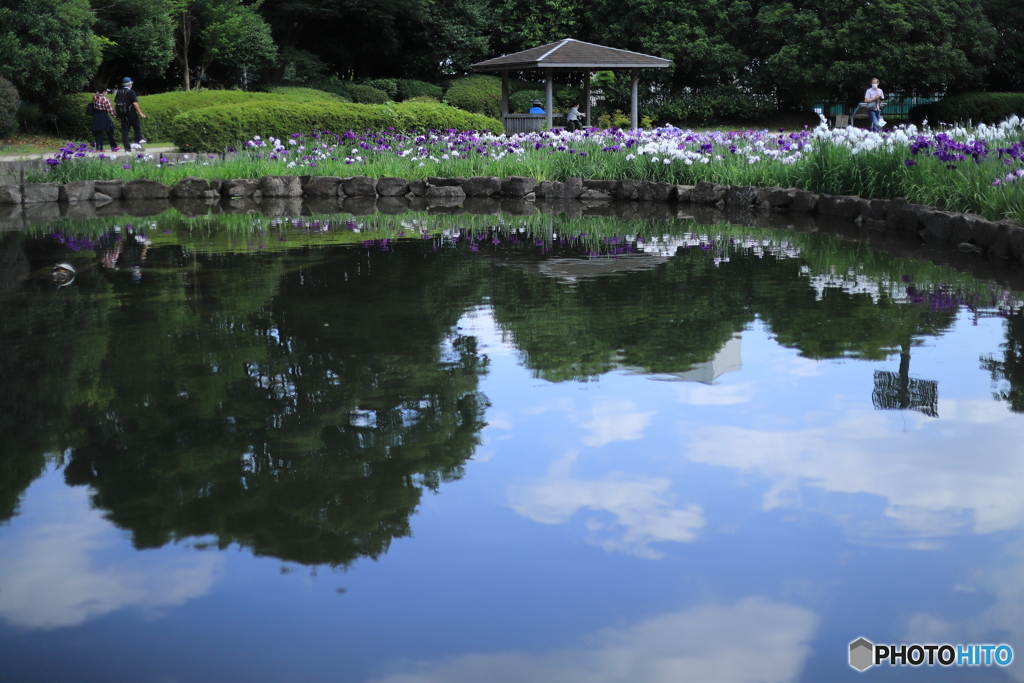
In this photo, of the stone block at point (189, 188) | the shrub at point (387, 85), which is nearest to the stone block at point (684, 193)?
the stone block at point (189, 188)

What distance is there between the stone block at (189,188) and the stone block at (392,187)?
7.84 feet

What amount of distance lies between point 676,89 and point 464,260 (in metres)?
28.0

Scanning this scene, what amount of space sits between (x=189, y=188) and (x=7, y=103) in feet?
31.5

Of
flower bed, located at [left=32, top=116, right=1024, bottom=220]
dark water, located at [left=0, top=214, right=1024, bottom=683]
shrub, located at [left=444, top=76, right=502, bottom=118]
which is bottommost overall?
dark water, located at [left=0, top=214, right=1024, bottom=683]

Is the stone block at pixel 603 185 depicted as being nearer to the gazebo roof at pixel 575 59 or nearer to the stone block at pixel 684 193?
the stone block at pixel 684 193

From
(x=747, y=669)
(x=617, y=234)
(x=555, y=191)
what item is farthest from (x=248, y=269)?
(x=555, y=191)

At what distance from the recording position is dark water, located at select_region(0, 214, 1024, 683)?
6.99ft

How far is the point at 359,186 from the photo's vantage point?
43.6 ft

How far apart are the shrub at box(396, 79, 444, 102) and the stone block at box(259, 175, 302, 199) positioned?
57.9ft

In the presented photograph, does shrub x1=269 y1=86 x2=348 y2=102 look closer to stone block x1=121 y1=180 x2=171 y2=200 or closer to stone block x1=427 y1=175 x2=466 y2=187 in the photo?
stone block x1=121 y1=180 x2=171 y2=200

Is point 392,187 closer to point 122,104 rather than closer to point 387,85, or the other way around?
point 122,104

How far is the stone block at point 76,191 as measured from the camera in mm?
12523

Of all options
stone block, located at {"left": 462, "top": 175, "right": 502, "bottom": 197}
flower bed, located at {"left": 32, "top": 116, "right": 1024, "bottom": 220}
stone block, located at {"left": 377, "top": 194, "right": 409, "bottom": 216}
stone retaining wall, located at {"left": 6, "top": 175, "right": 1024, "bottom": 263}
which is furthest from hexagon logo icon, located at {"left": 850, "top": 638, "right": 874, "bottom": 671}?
stone block, located at {"left": 462, "top": 175, "right": 502, "bottom": 197}

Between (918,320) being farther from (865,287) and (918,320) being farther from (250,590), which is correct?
(250,590)
